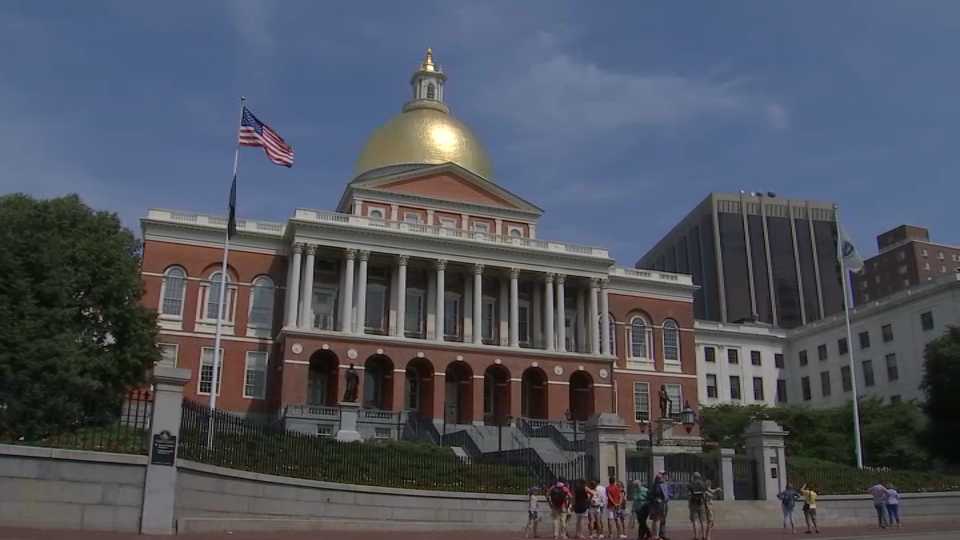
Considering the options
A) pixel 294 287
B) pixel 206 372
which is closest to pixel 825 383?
pixel 294 287

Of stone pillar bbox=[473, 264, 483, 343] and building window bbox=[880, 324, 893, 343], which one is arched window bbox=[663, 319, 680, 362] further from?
building window bbox=[880, 324, 893, 343]

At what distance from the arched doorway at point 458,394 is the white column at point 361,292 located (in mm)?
6230

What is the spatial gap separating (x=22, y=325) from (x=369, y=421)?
69.4ft

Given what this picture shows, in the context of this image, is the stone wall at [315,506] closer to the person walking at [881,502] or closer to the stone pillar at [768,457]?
the stone pillar at [768,457]

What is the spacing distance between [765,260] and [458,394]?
321 feet

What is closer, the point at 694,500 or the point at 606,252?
the point at 694,500

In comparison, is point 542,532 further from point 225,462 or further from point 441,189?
point 441,189

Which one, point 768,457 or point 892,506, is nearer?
point 892,506

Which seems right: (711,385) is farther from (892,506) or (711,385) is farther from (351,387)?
(892,506)

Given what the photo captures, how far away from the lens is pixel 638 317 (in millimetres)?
68500

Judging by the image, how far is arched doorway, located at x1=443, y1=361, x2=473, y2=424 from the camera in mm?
58656

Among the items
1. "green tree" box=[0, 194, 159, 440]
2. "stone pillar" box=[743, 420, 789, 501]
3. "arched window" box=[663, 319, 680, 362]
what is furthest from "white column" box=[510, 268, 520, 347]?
"stone pillar" box=[743, 420, 789, 501]

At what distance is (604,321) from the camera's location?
63438 millimetres

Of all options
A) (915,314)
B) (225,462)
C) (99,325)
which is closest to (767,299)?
(915,314)
